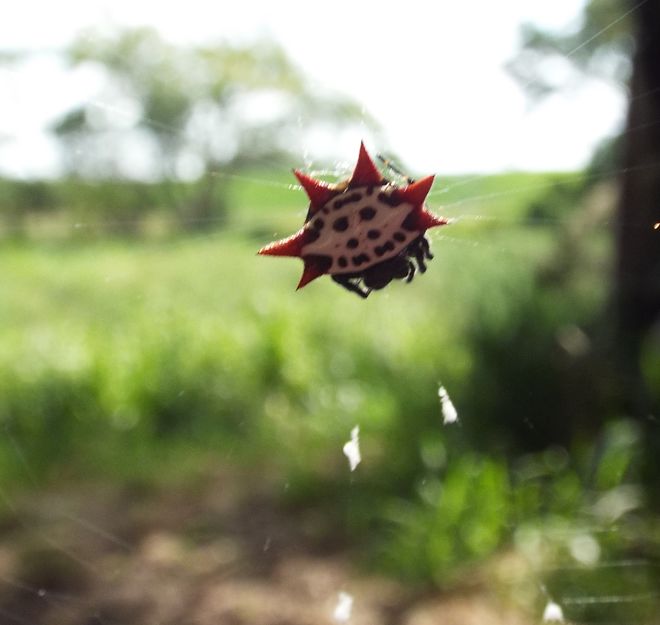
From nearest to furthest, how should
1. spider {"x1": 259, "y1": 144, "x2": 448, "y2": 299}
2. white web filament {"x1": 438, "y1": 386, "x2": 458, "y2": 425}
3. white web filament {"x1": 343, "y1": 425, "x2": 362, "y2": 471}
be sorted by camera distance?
spider {"x1": 259, "y1": 144, "x2": 448, "y2": 299} < white web filament {"x1": 438, "y1": 386, "x2": 458, "y2": 425} < white web filament {"x1": 343, "y1": 425, "x2": 362, "y2": 471}

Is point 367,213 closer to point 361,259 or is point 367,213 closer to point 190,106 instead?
point 361,259

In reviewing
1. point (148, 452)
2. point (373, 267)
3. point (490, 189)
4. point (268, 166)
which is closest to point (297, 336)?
point (148, 452)

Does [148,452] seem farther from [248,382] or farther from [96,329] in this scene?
[96,329]

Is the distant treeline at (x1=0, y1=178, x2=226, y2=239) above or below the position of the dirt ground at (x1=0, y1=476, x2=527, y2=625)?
above

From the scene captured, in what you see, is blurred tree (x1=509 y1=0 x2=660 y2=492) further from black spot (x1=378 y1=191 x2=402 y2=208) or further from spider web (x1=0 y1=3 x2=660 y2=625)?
black spot (x1=378 y1=191 x2=402 y2=208)

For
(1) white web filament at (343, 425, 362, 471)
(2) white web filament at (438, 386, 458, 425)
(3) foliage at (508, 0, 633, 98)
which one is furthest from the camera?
(1) white web filament at (343, 425, 362, 471)

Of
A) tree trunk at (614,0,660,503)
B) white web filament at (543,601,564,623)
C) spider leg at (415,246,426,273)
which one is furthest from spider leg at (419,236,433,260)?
white web filament at (543,601,564,623)

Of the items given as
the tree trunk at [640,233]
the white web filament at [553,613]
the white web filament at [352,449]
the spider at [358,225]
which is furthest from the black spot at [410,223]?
the white web filament at [352,449]

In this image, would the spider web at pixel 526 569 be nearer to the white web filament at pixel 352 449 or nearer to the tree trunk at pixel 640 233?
the tree trunk at pixel 640 233
